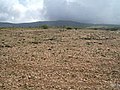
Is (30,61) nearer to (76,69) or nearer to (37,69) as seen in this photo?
(37,69)

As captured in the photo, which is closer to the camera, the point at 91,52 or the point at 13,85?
the point at 13,85

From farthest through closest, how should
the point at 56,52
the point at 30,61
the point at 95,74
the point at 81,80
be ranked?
the point at 56,52, the point at 30,61, the point at 95,74, the point at 81,80

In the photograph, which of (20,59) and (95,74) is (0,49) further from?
(95,74)

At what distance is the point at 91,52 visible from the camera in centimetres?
1758

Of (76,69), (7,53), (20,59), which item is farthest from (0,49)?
(76,69)

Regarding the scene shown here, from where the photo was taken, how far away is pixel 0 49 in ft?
60.4

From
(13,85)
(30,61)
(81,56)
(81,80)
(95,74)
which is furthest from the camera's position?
(81,56)

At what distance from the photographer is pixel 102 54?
665 inches

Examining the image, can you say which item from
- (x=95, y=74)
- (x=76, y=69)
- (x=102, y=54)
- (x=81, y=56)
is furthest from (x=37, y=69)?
(x=102, y=54)

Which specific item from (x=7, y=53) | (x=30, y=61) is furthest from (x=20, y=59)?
(x=7, y=53)

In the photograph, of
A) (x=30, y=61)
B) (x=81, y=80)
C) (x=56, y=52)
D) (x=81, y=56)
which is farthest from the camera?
(x=56, y=52)

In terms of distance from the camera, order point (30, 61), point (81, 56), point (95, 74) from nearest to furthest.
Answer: point (95, 74) → point (30, 61) → point (81, 56)

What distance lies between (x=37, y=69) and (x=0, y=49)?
585cm

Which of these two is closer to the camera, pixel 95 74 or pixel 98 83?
pixel 98 83
